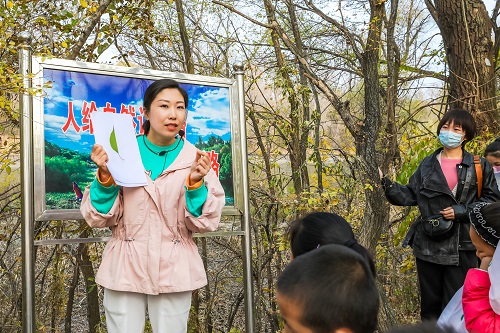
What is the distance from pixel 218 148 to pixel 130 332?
1.50 m

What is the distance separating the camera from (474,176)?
3.89 metres

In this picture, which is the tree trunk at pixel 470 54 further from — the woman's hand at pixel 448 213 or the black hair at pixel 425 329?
the black hair at pixel 425 329

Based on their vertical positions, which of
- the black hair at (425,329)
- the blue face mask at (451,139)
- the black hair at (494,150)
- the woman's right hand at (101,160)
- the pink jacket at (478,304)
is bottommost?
the pink jacket at (478,304)

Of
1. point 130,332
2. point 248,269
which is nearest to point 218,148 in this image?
point 248,269

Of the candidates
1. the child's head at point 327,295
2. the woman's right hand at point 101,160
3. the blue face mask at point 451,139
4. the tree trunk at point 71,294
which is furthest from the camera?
the tree trunk at point 71,294

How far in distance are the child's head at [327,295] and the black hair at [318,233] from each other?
0.77 metres

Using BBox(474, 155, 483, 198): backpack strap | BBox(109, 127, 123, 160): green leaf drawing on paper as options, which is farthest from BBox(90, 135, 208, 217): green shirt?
BBox(474, 155, 483, 198): backpack strap

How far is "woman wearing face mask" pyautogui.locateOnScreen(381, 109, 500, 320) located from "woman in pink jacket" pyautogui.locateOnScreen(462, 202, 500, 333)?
0.96 metres

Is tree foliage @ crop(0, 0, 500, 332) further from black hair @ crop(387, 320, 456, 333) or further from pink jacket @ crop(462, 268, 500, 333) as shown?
black hair @ crop(387, 320, 456, 333)

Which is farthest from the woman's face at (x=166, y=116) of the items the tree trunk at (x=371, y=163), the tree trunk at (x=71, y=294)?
the tree trunk at (x=71, y=294)

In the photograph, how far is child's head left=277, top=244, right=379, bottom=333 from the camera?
5.11ft

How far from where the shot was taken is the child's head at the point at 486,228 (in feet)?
9.20

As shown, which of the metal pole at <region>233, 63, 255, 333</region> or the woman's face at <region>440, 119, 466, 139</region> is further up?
the woman's face at <region>440, 119, 466, 139</region>

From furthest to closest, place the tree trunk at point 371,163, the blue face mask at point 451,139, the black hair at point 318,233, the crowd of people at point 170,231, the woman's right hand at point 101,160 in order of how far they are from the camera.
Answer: the tree trunk at point 371,163 → the blue face mask at point 451,139 → the woman's right hand at point 101,160 → the crowd of people at point 170,231 → the black hair at point 318,233
